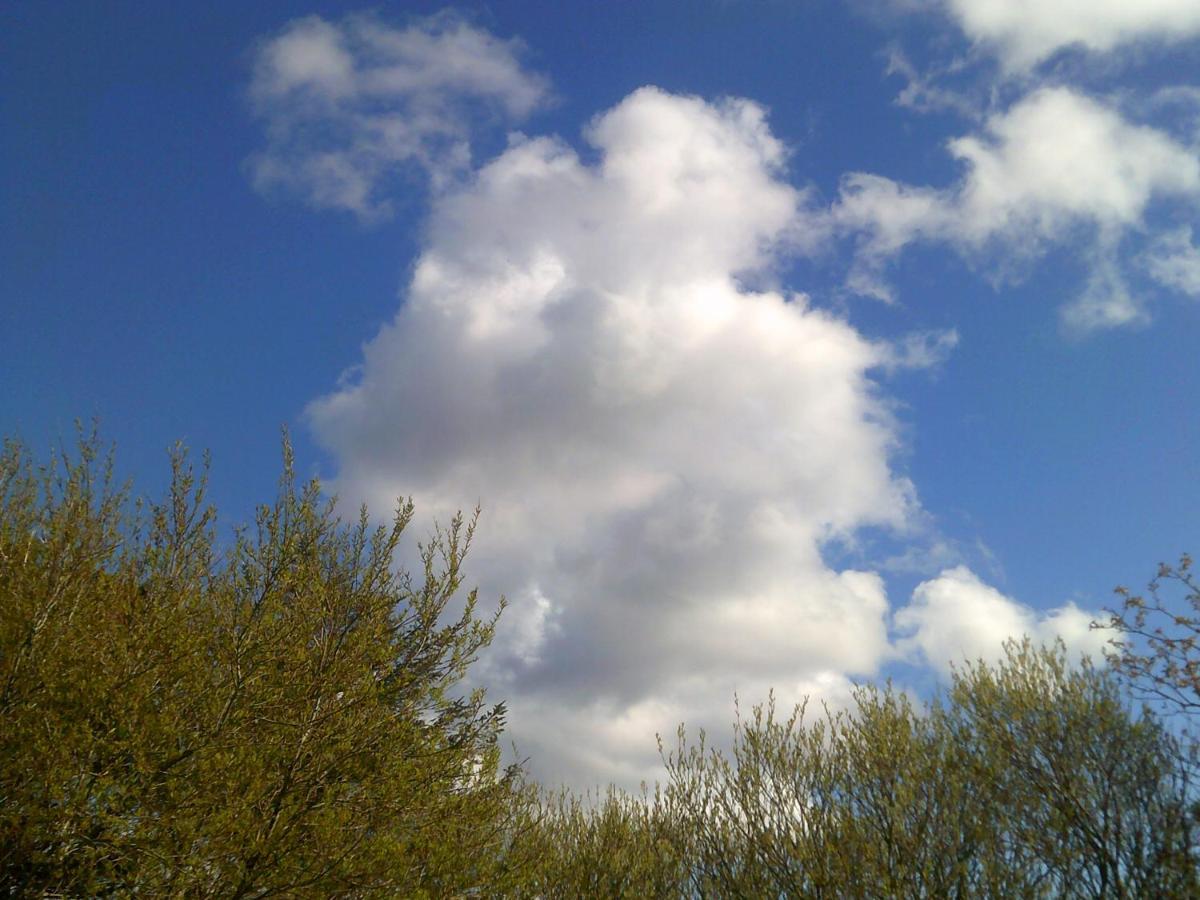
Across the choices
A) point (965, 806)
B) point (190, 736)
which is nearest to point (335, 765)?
point (190, 736)

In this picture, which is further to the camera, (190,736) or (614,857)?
(614,857)

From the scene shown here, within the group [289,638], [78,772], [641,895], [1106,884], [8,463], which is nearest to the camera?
[78,772]

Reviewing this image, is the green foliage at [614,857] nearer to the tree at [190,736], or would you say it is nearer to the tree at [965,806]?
the tree at [965,806]

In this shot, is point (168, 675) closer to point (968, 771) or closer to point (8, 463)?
point (8, 463)

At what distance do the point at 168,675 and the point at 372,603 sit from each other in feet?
9.10

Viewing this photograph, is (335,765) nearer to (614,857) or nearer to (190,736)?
(190,736)

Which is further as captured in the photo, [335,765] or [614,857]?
[614,857]

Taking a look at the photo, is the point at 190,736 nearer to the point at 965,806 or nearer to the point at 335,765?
the point at 335,765

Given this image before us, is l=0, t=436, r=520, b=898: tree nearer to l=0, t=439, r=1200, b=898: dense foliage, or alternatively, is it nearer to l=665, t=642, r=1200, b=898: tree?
l=0, t=439, r=1200, b=898: dense foliage

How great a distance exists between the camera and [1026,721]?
16250 millimetres

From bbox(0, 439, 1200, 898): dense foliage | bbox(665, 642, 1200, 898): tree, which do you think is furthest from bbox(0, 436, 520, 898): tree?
bbox(665, 642, 1200, 898): tree

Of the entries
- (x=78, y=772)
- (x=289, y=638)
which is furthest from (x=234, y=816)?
(x=289, y=638)

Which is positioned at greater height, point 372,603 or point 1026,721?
point 1026,721

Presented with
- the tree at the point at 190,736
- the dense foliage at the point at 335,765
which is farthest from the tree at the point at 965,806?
→ the tree at the point at 190,736
